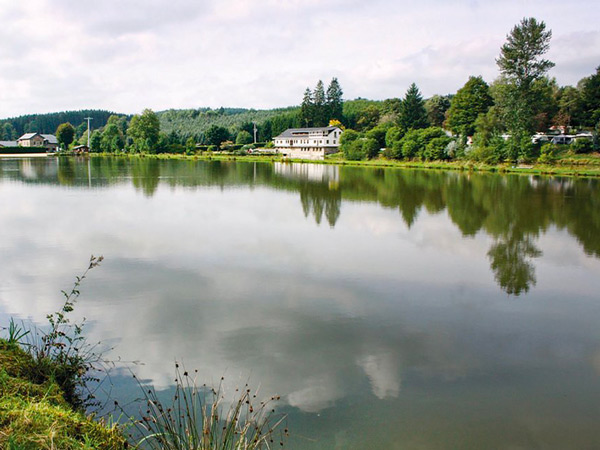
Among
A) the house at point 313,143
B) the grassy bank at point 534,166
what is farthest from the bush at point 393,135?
the house at point 313,143

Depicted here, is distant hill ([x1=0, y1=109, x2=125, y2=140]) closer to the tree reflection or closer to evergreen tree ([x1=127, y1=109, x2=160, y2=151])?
evergreen tree ([x1=127, y1=109, x2=160, y2=151])

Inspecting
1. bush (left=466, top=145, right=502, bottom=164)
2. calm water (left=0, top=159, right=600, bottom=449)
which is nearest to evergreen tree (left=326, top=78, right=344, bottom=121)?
bush (left=466, top=145, right=502, bottom=164)

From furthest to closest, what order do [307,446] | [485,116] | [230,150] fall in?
[230,150] → [485,116] → [307,446]

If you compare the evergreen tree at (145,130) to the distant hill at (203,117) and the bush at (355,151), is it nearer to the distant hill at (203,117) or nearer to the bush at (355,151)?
the bush at (355,151)

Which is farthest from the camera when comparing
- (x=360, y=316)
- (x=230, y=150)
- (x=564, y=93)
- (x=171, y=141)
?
(x=171, y=141)

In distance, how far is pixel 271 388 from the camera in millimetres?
4406

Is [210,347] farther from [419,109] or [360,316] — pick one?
[419,109]

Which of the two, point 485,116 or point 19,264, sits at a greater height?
point 485,116

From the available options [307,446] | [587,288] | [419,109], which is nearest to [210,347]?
[307,446]

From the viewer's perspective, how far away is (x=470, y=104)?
43.2 metres

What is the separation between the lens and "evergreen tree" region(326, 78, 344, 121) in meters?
69.7

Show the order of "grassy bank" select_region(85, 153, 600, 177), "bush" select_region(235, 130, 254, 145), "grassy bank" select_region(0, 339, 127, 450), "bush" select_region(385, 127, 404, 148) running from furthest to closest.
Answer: "bush" select_region(235, 130, 254, 145), "bush" select_region(385, 127, 404, 148), "grassy bank" select_region(85, 153, 600, 177), "grassy bank" select_region(0, 339, 127, 450)

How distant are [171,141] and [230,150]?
13884mm

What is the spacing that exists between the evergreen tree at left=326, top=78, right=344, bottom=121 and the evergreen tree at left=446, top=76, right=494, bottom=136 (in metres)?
27.1
